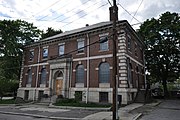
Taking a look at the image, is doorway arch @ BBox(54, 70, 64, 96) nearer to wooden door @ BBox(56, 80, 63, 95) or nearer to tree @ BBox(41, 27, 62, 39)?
wooden door @ BBox(56, 80, 63, 95)

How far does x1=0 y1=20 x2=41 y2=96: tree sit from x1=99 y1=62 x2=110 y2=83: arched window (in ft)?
55.0

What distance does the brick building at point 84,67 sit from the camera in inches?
816

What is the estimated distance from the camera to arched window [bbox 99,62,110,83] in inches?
833

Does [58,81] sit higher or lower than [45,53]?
lower

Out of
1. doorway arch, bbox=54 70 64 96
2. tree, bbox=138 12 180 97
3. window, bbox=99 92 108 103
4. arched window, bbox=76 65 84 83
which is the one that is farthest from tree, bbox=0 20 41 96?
tree, bbox=138 12 180 97

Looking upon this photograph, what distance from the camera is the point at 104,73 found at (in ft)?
70.4

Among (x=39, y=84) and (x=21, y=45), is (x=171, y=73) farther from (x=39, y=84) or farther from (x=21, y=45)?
(x=21, y=45)

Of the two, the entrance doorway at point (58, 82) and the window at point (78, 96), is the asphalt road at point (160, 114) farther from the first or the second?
the entrance doorway at point (58, 82)

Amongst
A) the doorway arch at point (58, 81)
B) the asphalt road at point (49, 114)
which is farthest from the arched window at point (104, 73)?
the doorway arch at point (58, 81)

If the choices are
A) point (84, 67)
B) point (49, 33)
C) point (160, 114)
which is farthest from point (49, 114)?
point (49, 33)

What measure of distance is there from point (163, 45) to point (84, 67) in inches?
673

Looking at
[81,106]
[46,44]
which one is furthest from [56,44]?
[81,106]

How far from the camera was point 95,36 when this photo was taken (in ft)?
75.5

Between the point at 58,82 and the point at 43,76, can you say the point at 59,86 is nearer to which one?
the point at 58,82
